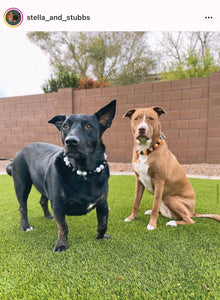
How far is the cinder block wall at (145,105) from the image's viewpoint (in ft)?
22.7

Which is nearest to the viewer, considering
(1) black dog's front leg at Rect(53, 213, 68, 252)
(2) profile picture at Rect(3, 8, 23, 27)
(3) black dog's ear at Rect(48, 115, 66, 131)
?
(1) black dog's front leg at Rect(53, 213, 68, 252)

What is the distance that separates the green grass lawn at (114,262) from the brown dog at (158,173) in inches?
7.3

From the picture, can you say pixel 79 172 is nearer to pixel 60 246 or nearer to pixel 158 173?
pixel 60 246

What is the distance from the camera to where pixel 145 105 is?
299 inches

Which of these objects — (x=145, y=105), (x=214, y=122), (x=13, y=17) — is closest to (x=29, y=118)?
(x=145, y=105)

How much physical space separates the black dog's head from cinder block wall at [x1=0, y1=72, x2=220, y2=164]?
5.44 meters

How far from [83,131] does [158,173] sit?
4.19ft

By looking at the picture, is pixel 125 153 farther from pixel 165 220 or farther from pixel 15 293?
pixel 15 293

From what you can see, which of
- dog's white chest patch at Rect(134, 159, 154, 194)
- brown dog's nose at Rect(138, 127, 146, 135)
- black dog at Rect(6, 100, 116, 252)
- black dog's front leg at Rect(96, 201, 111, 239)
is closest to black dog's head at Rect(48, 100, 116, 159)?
black dog at Rect(6, 100, 116, 252)

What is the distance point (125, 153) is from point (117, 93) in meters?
2.30

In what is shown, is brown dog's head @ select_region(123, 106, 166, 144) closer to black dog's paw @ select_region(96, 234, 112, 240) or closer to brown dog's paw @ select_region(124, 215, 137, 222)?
brown dog's paw @ select_region(124, 215, 137, 222)

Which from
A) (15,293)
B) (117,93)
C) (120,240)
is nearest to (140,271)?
(120,240)

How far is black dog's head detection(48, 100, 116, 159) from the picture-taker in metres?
1.94

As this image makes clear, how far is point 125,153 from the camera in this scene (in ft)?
26.5
